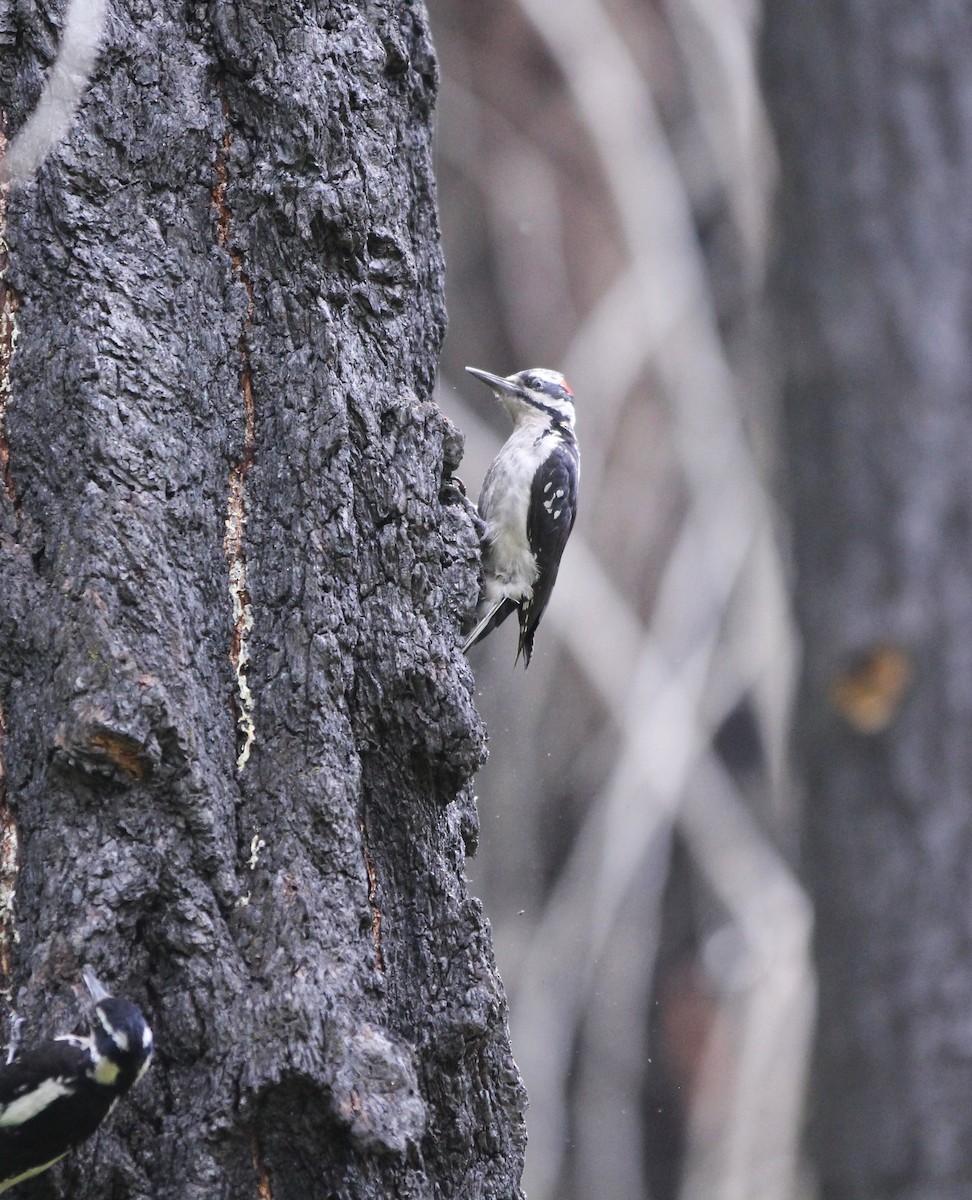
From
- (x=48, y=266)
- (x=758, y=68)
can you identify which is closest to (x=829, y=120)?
(x=758, y=68)

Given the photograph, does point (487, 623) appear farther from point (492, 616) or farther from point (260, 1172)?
point (260, 1172)

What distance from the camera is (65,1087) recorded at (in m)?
1.72

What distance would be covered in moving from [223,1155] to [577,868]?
4.73 meters

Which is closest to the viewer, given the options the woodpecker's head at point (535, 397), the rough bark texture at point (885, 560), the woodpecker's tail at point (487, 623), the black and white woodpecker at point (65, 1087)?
the black and white woodpecker at point (65, 1087)

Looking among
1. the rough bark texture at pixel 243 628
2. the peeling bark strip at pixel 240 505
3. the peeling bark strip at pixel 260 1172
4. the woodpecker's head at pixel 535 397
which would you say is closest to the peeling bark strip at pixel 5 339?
the rough bark texture at pixel 243 628

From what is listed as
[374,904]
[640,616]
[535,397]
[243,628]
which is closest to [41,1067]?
[374,904]

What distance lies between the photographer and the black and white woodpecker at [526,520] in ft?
12.4

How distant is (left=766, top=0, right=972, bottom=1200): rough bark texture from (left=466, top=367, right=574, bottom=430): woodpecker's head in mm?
1411

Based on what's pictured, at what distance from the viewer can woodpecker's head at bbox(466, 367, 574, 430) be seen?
165 inches

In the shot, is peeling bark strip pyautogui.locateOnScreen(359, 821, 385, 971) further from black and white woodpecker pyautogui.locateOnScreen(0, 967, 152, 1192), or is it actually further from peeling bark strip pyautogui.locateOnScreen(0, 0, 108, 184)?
peeling bark strip pyautogui.locateOnScreen(0, 0, 108, 184)

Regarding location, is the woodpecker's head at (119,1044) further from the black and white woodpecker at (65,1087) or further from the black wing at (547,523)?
the black wing at (547,523)

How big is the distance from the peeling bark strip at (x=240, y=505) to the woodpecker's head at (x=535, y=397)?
197cm

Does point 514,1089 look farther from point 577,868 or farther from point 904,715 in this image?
point 577,868

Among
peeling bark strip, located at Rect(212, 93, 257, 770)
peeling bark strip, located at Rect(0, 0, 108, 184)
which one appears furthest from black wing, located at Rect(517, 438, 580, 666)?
peeling bark strip, located at Rect(0, 0, 108, 184)
